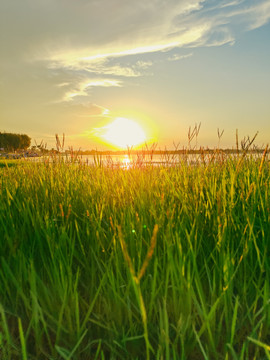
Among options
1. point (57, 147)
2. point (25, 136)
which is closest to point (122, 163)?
point (57, 147)

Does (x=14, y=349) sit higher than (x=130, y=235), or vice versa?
(x=130, y=235)

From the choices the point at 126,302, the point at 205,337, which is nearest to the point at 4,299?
the point at 126,302

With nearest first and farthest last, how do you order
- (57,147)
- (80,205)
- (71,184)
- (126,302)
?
(126,302) → (80,205) → (71,184) → (57,147)

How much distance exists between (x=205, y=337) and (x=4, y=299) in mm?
911

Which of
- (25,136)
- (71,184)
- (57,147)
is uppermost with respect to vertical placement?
(25,136)

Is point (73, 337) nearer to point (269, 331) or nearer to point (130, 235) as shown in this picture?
point (130, 235)

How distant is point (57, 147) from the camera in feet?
12.3

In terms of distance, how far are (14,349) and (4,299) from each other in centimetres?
27

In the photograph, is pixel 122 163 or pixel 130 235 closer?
pixel 130 235

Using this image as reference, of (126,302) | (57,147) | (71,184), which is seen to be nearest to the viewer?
(126,302)

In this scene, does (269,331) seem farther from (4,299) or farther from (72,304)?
(4,299)

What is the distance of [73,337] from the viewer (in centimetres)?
120

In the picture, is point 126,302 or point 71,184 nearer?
point 126,302

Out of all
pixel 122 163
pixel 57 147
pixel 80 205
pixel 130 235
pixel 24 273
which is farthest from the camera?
pixel 122 163
